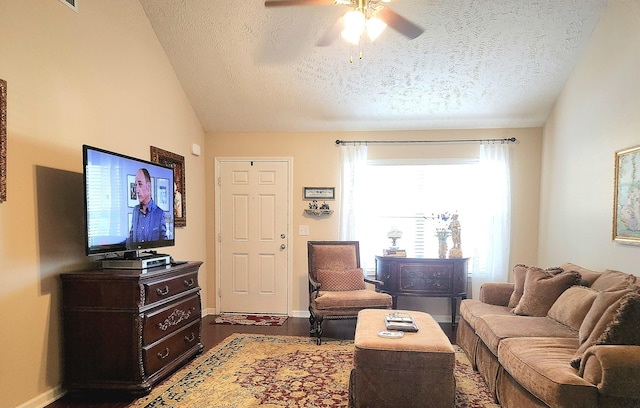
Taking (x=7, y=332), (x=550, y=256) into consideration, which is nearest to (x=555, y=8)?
(x=550, y=256)

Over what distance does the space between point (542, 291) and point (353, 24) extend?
2561 mm

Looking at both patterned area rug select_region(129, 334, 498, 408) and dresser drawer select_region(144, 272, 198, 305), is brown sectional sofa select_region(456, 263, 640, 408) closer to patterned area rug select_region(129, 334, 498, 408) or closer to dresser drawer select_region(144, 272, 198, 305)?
patterned area rug select_region(129, 334, 498, 408)

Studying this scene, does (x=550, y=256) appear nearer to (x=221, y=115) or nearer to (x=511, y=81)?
(x=511, y=81)

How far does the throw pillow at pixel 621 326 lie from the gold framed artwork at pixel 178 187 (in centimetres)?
369

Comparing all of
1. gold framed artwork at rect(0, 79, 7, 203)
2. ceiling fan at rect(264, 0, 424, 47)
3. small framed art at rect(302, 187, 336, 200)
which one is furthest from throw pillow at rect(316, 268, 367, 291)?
gold framed artwork at rect(0, 79, 7, 203)

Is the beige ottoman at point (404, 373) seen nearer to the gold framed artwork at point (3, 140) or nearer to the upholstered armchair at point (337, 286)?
the upholstered armchair at point (337, 286)

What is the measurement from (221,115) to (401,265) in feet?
9.53

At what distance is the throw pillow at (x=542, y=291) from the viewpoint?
2854 millimetres

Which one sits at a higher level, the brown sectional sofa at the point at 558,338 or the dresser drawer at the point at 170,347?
the brown sectional sofa at the point at 558,338

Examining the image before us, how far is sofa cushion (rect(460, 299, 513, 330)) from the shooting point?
303 cm

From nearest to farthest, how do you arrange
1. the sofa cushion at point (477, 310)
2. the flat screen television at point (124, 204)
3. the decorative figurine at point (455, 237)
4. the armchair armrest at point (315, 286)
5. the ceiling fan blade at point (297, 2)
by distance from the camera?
1. the ceiling fan blade at point (297, 2)
2. the flat screen television at point (124, 204)
3. the sofa cushion at point (477, 310)
4. the armchair armrest at point (315, 286)
5. the decorative figurine at point (455, 237)

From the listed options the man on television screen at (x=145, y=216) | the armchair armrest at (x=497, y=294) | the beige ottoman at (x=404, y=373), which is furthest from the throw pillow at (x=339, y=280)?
the man on television screen at (x=145, y=216)

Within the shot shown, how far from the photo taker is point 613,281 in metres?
2.50

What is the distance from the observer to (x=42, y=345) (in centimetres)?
237
